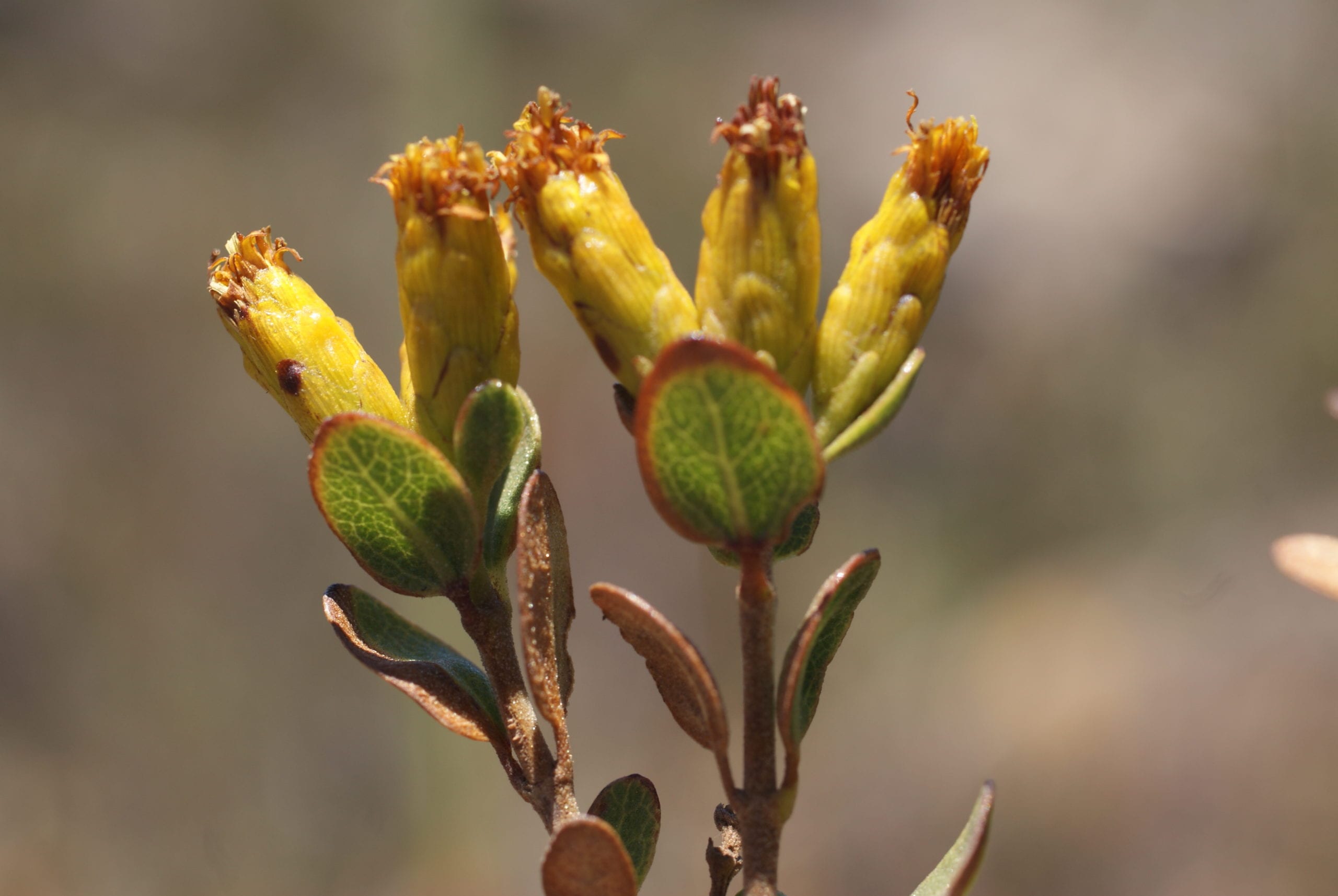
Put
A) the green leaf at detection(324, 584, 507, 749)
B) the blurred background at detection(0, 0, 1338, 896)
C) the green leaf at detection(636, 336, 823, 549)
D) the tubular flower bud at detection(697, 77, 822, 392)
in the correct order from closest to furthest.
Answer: the green leaf at detection(636, 336, 823, 549), the tubular flower bud at detection(697, 77, 822, 392), the green leaf at detection(324, 584, 507, 749), the blurred background at detection(0, 0, 1338, 896)

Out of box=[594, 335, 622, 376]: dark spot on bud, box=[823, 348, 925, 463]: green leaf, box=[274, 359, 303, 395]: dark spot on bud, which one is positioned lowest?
box=[823, 348, 925, 463]: green leaf

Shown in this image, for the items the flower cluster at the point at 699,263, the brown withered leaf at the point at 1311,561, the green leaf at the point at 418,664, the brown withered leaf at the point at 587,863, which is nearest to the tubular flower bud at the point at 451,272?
the flower cluster at the point at 699,263

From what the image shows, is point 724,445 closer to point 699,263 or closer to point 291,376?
point 699,263

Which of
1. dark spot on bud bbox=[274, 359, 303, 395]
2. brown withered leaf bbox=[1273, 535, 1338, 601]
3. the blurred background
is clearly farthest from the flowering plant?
the blurred background

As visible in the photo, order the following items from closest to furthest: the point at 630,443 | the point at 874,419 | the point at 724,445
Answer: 1. the point at 724,445
2. the point at 874,419
3. the point at 630,443

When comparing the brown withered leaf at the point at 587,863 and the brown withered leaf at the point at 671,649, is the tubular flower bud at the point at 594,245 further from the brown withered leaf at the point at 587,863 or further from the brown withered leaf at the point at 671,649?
the brown withered leaf at the point at 587,863

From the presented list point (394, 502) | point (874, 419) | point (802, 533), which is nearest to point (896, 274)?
point (874, 419)

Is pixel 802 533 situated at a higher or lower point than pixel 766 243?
lower

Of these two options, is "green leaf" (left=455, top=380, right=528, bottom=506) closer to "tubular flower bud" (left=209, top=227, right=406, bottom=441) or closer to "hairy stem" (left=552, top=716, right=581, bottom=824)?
"tubular flower bud" (left=209, top=227, right=406, bottom=441)
